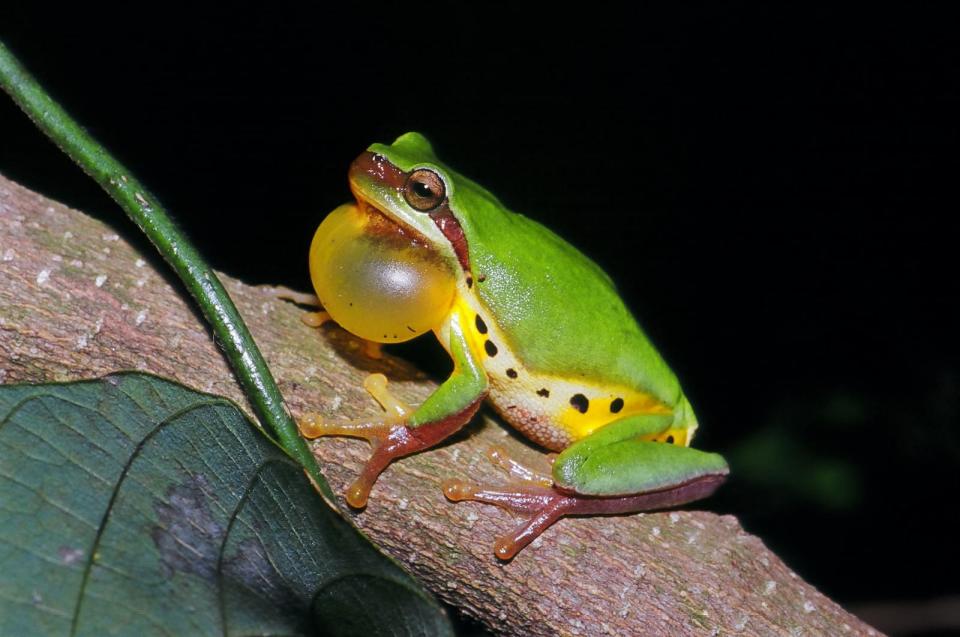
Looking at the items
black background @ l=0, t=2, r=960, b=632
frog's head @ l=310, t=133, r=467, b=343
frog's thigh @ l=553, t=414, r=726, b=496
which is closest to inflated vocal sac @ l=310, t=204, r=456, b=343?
frog's head @ l=310, t=133, r=467, b=343

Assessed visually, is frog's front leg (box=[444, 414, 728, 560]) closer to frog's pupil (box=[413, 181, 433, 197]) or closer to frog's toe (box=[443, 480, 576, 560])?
frog's toe (box=[443, 480, 576, 560])

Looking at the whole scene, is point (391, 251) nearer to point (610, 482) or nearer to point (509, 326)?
point (509, 326)

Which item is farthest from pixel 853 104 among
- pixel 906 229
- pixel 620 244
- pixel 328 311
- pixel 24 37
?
pixel 24 37

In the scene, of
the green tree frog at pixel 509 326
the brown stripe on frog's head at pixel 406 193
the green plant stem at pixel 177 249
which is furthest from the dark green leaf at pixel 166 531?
the brown stripe on frog's head at pixel 406 193

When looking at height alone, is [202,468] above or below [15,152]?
above

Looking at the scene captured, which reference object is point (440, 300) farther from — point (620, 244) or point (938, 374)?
point (938, 374)

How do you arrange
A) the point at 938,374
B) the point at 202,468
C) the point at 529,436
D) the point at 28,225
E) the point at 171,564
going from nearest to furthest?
the point at 171,564
the point at 202,468
the point at 28,225
the point at 529,436
the point at 938,374

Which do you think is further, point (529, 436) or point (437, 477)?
point (529, 436)
